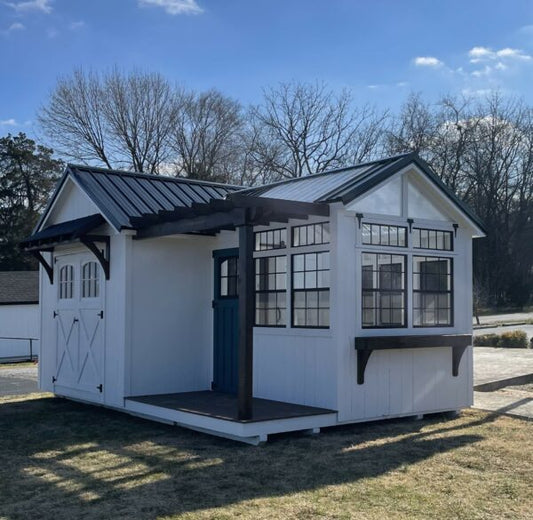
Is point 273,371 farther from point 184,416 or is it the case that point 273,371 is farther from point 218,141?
point 218,141

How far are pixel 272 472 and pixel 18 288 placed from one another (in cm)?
2282

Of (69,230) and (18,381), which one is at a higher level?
(69,230)

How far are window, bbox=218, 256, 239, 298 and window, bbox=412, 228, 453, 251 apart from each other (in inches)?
104

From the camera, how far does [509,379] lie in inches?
508

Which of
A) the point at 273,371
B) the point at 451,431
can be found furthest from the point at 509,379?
the point at 273,371

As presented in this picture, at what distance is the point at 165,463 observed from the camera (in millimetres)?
6887

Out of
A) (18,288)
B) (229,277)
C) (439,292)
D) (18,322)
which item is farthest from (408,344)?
(18,288)

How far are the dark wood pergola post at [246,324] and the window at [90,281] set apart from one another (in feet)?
12.4

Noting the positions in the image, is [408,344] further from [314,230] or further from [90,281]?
[90,281]

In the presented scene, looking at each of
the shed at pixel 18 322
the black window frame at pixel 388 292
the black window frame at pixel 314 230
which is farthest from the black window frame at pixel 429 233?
the shed at pixel 18 322

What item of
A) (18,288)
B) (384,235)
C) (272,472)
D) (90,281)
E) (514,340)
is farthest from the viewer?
(18,288)

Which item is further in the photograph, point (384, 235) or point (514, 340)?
point (514, 340)

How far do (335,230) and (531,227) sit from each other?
42.4 meters

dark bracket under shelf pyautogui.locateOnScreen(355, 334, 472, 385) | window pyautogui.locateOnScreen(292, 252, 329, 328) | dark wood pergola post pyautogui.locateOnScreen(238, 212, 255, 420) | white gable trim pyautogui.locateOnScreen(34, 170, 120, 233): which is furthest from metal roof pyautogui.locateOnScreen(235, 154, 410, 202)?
white gable trim pyautogui.locateOnScreen(34, 170, 120, 233)
